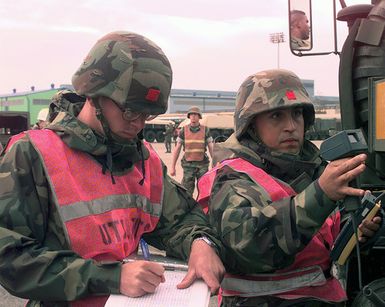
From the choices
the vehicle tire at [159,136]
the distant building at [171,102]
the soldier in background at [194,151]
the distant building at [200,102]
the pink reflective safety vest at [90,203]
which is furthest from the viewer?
the distant building at [200,102]

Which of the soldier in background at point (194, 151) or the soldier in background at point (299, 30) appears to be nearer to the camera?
the soldier in background at point (299, 30)

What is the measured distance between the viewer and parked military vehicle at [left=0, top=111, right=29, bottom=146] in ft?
36.2

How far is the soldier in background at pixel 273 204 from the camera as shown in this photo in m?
1.91

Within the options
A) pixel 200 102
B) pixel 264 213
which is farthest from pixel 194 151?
pixel 200 102

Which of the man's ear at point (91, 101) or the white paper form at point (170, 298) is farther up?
the man's ear at point (91, 101)

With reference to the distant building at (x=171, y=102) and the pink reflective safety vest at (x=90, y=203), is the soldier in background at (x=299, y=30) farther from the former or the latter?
the distant building at (x=171, y=102)

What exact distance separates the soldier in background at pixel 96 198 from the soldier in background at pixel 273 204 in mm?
171

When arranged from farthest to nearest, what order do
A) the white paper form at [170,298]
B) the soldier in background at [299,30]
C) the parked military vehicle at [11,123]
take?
the parked military vehicle at [11,123], the soldier in background at [299,30], the white paper form at [170,298]

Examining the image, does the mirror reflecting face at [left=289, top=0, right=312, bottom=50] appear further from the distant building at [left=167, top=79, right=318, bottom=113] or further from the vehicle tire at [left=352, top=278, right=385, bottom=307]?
the distant building at [left=167, top=79, right=318, bottom=113]

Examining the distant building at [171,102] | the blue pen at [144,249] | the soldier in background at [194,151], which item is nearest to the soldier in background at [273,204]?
the blue pen at [144,249]

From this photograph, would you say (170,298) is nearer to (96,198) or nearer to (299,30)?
(96,198)

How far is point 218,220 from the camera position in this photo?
210 cm

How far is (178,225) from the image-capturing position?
2.05 meters

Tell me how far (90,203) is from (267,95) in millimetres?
924
